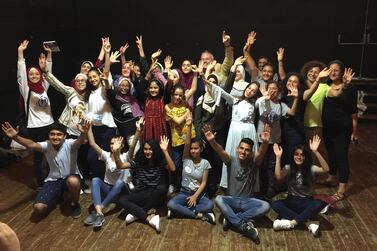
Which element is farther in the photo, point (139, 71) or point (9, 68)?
point (9, 68)

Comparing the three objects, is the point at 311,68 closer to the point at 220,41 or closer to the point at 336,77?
the point at 336,77

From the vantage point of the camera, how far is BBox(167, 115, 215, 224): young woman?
3592 millimetres

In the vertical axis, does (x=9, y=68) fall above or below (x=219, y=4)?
below

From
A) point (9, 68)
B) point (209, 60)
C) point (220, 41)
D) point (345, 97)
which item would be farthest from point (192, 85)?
point (220, 41)

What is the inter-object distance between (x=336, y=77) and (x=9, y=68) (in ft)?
14.6

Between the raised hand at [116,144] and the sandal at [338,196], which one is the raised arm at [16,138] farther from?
the sandal at [338,196]

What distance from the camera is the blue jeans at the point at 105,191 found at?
3627mm

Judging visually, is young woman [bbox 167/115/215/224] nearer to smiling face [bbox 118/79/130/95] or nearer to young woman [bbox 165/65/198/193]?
young woman [bbox 165/65/198/193]

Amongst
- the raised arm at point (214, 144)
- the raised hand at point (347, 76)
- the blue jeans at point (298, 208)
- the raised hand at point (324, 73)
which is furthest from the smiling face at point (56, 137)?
the raised hand at point (347, 76)

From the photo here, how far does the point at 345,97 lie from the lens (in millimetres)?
3795

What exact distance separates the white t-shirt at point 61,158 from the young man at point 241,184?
1348mm

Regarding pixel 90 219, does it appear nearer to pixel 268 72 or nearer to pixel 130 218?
pixel 130 218

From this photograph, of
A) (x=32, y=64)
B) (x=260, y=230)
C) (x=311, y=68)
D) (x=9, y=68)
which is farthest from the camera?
(x=32, y=64)

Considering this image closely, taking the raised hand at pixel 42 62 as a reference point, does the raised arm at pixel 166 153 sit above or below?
below
